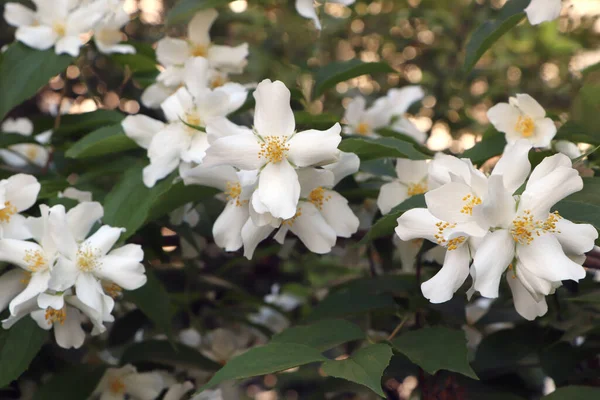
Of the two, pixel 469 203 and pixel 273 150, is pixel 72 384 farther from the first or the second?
pixel 469 203

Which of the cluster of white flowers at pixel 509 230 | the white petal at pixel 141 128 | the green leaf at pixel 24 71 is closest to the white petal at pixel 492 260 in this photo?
the cluster of white flowers at pixel 509 230

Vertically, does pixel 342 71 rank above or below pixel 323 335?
above

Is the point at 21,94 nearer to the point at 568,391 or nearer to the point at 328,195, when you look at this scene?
the point at 328,195

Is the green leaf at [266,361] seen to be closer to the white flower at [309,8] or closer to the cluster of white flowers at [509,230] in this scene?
the cluster of white flowers at [509,230]

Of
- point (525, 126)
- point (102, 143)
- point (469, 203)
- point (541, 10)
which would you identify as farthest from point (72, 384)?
point (541, 10)

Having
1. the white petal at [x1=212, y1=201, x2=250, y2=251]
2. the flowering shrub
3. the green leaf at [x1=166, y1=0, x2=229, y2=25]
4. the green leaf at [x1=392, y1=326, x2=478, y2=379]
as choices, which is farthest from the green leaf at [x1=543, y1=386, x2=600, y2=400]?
the green leaf at [x1=166, y1=0, x2=229, y2=25]

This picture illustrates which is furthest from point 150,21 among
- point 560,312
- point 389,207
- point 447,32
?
point 560,312
